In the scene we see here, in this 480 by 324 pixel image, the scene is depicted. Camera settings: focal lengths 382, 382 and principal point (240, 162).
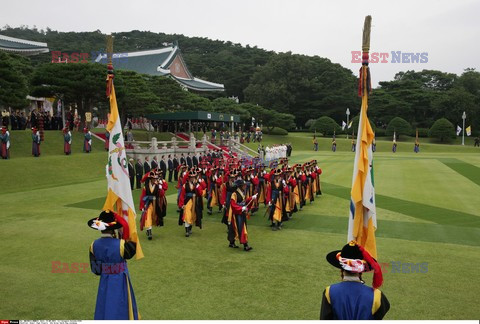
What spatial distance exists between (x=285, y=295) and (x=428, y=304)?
2.39 metres

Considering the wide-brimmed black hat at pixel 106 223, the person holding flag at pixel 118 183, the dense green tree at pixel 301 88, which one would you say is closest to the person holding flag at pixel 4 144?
the person holding flag at pixel 118 183

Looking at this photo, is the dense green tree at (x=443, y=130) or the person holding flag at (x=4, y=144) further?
the dense green tree at (x=443, y=130)

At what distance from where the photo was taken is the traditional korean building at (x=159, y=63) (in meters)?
49.7

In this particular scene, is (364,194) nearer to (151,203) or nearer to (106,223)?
(106,223)

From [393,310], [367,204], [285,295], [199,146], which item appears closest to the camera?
[367,204]

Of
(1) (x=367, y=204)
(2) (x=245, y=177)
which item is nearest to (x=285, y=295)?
(1) (x=367, y=204)

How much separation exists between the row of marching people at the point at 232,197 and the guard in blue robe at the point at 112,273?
186 inches

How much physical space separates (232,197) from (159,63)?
43.8m

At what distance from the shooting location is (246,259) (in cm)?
883

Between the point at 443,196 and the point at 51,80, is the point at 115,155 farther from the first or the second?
the point at 51,80

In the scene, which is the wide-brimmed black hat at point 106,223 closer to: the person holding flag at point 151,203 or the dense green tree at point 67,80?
the person holding flag at point 151,203

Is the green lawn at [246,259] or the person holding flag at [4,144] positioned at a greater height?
the person holding flag at [4,144]

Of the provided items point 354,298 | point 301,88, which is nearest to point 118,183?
point 354,298

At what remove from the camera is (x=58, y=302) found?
6465 mm
